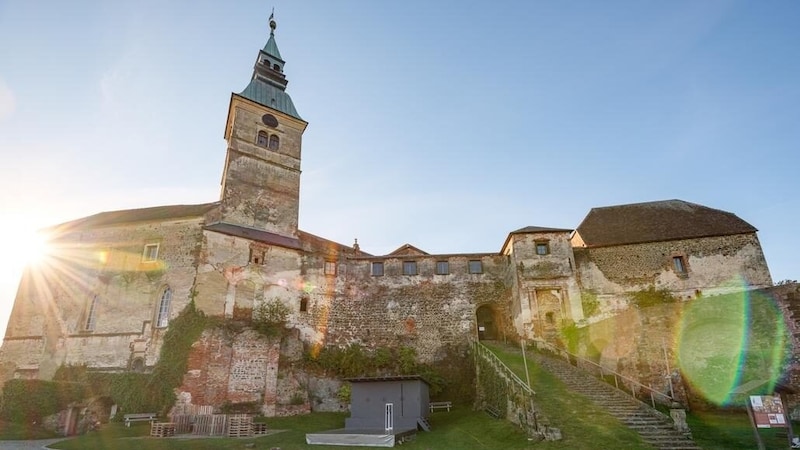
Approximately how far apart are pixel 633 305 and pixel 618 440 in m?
17.1

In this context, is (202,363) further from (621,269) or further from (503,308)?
(621,269)

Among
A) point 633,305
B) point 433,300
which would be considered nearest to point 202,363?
point 433,300

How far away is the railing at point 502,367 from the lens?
1785cm

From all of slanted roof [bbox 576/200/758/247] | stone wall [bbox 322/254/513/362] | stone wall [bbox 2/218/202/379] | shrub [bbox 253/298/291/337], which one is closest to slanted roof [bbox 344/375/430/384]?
shrub [bbox 253/298/291/337]

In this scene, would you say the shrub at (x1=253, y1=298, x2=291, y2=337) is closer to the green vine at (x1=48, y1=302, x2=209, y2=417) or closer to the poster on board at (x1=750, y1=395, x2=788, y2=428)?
the green vine at (x1=48, y1=302, x2=209, y2=417)

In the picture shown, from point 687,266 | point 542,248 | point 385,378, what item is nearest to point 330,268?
point 385,378

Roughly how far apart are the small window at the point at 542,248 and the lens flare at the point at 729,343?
919 centimetres

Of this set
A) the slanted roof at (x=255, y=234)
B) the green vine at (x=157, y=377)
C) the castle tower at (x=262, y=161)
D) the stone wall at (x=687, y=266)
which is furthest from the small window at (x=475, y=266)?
the green vine at (x=157, y=377)

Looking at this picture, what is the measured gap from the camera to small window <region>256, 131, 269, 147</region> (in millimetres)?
35875

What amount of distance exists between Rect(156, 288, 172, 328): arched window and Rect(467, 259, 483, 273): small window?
1982 cm

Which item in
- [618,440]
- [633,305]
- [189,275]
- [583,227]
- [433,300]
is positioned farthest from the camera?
[583,227]

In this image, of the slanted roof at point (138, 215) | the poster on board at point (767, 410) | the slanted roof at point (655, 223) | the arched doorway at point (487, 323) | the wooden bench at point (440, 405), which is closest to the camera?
the poster on board at point (767, 410)

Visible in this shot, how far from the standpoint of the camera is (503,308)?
30.6 m

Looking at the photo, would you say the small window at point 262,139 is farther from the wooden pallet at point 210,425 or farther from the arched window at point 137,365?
the wooden pallet at point 210,425
